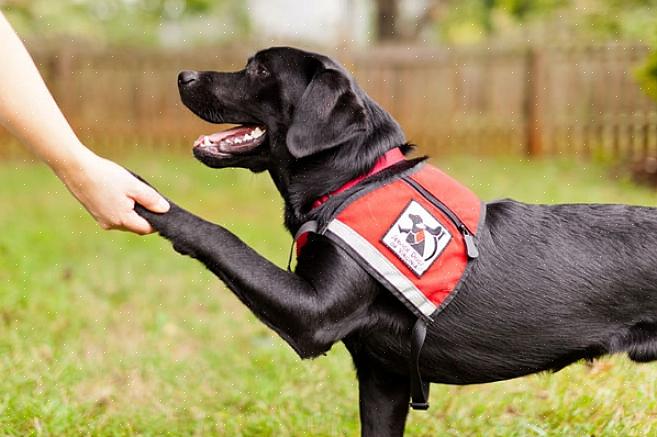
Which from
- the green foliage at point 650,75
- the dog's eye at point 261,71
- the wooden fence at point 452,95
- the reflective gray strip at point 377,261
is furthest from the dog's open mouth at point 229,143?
the wooden fence at point 452,95

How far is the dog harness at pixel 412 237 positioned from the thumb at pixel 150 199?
0.46 meters

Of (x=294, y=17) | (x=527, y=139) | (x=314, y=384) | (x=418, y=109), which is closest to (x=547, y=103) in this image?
(x=527, y=139)

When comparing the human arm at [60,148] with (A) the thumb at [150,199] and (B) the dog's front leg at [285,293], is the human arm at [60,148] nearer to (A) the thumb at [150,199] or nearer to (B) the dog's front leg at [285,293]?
(A) the thumb at [150,199]

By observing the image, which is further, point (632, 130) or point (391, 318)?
point (632, 130)

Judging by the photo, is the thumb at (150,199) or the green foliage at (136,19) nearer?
the thumb at (150,199)

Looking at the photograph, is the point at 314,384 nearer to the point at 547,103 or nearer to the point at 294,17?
the point at 547,103

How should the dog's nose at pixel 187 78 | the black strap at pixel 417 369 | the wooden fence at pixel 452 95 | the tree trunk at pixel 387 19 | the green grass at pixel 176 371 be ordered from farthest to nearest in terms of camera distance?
the tree trunk at pixel 387 19, the wooden fence at pixel 452 95, the green grass at pixel 176 371, the dog's nose at pixel 187 78, the black strap at pixel 417 369

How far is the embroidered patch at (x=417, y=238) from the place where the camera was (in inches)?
115

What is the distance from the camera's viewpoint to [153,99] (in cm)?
1506

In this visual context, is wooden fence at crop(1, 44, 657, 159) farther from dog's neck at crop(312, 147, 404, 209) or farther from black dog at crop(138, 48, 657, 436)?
dog's neck at crop(312, 147, 404, 209)

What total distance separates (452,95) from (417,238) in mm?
11887

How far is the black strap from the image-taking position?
2965mm

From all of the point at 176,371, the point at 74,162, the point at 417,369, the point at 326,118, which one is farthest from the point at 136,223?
the point at 176,371

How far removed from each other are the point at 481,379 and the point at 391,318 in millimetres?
407
